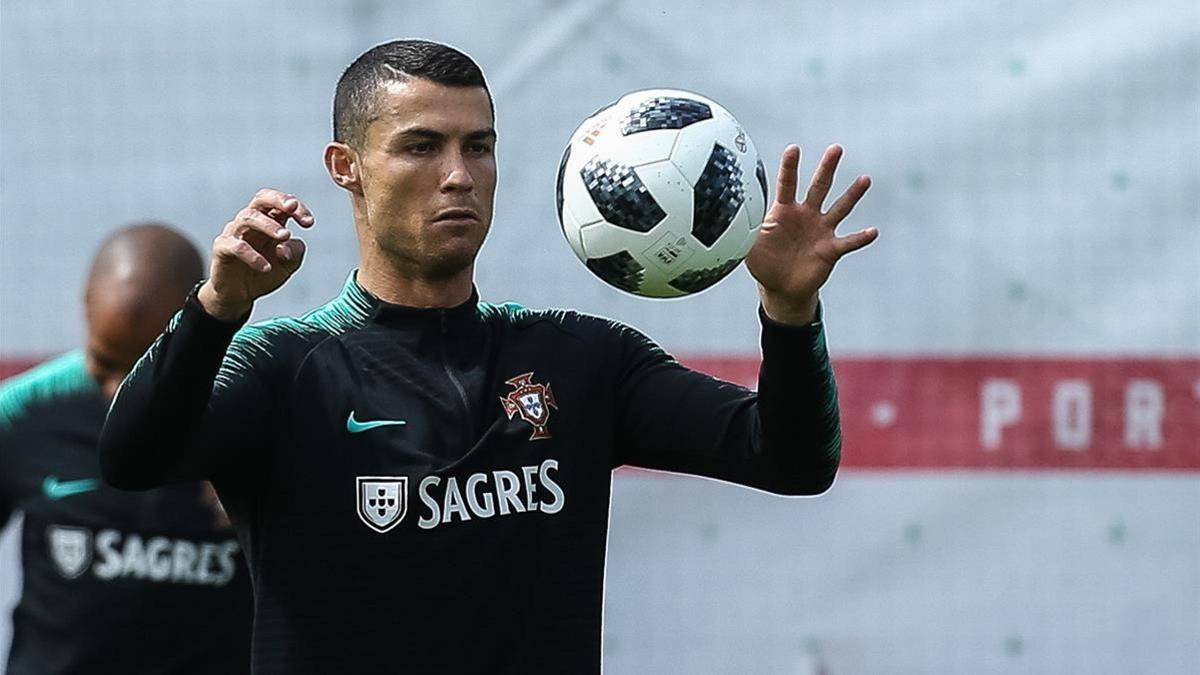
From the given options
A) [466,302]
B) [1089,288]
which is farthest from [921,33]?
[466,302]

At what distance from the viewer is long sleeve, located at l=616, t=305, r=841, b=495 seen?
7.74 feet

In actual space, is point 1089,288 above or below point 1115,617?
above

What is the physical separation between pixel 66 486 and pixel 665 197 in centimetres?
166

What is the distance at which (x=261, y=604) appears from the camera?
2414 mm

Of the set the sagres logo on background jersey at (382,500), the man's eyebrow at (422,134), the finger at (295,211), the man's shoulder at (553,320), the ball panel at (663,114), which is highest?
the ball panel at (663,114)

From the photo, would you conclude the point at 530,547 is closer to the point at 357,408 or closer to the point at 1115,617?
the point at 357,408

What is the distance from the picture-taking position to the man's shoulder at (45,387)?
364 centimetres

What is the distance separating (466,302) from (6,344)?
1889 mm

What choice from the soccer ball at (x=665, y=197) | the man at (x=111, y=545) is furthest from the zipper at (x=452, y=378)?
the man at (x=111, y=545)

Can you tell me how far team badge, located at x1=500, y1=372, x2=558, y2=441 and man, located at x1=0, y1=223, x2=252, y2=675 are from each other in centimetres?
124

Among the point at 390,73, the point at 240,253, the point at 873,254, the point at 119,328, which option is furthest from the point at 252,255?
the point at 873,254

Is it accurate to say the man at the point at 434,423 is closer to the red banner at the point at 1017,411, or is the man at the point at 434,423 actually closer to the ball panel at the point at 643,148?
the ball panel at the point at 643,148

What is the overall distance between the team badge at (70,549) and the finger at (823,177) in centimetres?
178

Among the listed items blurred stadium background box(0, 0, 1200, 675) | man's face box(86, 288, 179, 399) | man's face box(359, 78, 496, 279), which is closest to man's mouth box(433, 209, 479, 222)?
man's face box(359, 78, 496, 279)
